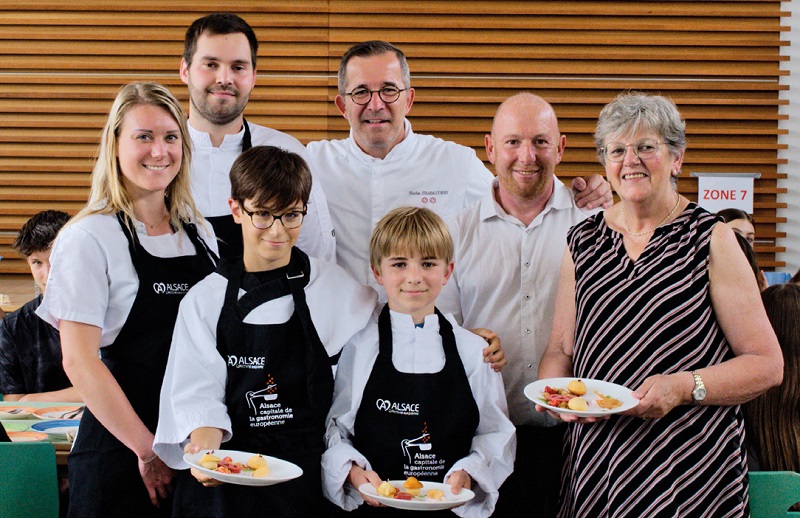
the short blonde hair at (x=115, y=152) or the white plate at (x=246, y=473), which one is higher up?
the short blonde hair at (x=115, y=152)

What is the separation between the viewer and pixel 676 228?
2.07 metres

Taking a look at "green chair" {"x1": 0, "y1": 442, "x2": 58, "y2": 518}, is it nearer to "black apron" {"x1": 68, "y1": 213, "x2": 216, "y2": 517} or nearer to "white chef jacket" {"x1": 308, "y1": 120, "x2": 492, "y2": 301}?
"black apron" {"x1": 68, "y1": 213, "x2": 216, "y2": 517}

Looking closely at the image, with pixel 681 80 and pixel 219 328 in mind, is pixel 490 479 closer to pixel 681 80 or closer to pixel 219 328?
pixel 219 328

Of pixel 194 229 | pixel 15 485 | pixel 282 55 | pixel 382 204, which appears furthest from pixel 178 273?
pixel 282 55

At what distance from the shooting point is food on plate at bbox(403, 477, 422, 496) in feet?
6.37

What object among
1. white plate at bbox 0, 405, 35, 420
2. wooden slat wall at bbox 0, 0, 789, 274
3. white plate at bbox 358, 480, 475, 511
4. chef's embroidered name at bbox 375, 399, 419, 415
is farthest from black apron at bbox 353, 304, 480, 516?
wooden slat wall at bbox 0, 0, 789, 274

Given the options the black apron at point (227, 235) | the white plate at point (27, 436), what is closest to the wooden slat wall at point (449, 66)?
the black apron at point (227, 235)

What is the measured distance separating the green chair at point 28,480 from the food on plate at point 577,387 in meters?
1.47

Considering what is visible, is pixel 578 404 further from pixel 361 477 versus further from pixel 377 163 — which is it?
pixel 377 163

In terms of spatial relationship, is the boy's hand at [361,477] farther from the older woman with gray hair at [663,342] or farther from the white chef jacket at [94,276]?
the white chef jacket at [94,276]

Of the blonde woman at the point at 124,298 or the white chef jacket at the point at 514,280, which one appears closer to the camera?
the blonde woman at the point at 124,298

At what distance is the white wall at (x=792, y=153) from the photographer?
618 centimetres

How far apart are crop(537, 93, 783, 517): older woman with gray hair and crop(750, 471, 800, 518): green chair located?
9cm

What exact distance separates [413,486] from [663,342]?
29.0 inches
